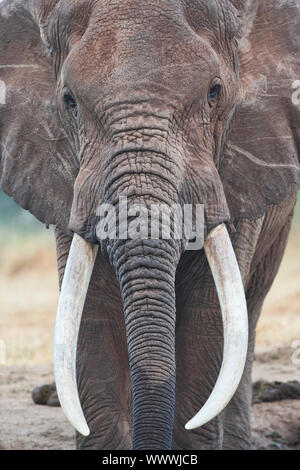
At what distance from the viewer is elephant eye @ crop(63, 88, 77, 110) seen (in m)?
5.10

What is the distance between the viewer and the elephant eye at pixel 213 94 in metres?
5.03

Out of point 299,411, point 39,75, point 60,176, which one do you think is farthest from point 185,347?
point 299,411

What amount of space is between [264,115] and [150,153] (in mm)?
1021

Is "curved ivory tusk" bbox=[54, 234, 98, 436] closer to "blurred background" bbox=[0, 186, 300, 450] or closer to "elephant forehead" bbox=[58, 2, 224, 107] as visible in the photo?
"elephant forehead" bbox=[58, 2, 224, 107]

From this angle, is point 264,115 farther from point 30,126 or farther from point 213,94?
point 30,126

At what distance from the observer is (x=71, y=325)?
4922 mm

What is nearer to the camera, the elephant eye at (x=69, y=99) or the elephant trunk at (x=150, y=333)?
the elephant trunk at (x=150, y=333)

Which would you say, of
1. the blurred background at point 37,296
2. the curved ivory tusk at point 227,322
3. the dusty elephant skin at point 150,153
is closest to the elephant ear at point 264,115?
the dusty elephant skin at point 150,153

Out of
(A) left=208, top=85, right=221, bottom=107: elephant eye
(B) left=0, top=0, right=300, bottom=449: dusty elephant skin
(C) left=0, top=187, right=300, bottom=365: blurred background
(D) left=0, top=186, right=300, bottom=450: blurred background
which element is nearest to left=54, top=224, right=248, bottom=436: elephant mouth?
(B) left=0, top=0, right=300, bottom=449: dusty elephant skin

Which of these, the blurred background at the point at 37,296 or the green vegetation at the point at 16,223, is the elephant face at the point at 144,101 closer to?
the blurred background at the point at 37,296

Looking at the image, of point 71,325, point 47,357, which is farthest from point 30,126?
point 47,357

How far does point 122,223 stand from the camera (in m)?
4.70
